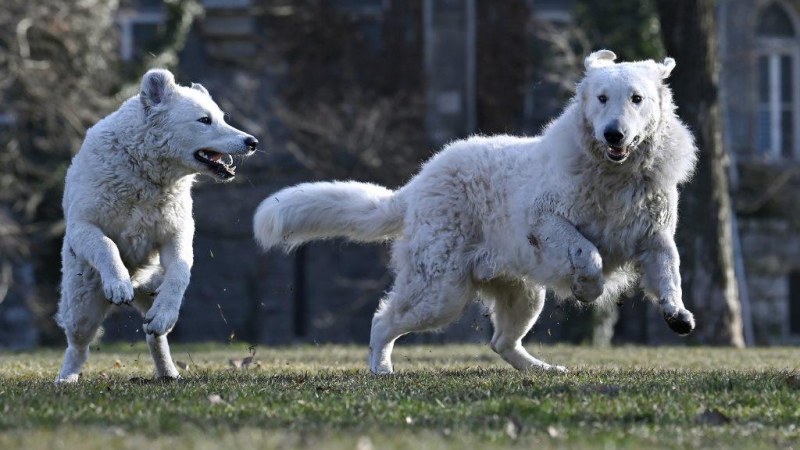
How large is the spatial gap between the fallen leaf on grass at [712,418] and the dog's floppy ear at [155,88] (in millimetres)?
4384

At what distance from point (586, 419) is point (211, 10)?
2090 cm

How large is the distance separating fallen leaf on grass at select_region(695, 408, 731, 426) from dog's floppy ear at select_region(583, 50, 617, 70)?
3.05m

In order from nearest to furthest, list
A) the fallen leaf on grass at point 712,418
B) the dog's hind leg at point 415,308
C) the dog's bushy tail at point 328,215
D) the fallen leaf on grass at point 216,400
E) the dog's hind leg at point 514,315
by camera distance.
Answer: the fallen leaf on grass at point 712,418, the fallen leaf on grass at point 216,400, the dog's hind leg at point 415,308, the dog's hind leg at point 514,315, the dog's bushy tail at point 328,215

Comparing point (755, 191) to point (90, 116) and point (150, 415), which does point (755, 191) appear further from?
point (150, 415)

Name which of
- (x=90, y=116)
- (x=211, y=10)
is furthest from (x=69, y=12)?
(x=211, y=10)

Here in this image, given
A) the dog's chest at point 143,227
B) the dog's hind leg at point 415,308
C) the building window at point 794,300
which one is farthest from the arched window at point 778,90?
the dog's chest at point 143,227

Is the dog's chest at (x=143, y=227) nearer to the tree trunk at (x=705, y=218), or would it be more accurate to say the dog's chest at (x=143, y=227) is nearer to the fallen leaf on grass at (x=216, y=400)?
the fallen leaf on grass at (x=216, y=400)

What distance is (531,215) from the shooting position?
29.9 feet

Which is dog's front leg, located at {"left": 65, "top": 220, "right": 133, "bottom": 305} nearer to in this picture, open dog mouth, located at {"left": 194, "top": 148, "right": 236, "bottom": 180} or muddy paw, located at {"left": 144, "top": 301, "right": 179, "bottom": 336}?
muddy paw, located at {"left": 144, "top": 301, "right": 179, "bottom": 336}

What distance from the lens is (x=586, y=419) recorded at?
646 cm

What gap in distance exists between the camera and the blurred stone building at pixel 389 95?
82.6 ft

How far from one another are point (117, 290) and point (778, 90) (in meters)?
20.9

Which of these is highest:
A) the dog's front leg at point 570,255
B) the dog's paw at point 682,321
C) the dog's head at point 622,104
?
the dog's head at point 622,104

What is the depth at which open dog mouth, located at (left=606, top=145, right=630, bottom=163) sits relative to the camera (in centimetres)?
848
